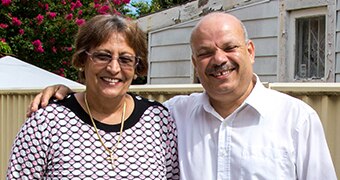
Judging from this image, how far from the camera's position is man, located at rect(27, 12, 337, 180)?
90.9 inches

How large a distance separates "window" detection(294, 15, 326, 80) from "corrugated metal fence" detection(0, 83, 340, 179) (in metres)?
2.35

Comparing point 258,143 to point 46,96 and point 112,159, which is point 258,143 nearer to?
point 112,159

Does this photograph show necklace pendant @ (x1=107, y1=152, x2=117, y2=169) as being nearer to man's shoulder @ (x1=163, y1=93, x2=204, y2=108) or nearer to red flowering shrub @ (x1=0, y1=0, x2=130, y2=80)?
man's shoulder @ (x1=163, y1=93, x2=204, y2=108)

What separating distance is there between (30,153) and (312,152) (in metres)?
1.15

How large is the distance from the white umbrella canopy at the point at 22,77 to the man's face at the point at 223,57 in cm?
337

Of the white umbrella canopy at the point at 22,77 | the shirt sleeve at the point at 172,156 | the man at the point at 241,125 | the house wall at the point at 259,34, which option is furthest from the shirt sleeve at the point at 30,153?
the house wall at the point at 259,34

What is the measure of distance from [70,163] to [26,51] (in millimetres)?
7857

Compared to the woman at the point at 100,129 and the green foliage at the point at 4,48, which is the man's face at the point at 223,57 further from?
the green foliage at the point at 4,48

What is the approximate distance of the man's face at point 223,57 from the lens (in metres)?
2.40

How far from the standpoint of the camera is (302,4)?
18.3 feet

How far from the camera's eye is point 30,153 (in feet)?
7.74

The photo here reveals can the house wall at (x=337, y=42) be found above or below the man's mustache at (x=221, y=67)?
above

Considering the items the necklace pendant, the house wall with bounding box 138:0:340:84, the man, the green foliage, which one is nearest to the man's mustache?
the man

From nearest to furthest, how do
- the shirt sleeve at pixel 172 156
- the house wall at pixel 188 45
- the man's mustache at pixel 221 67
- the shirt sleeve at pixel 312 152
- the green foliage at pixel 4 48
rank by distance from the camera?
the shirt sleeve at pixel 312 152 < the man's mustache at pixel 221 67 < the shirt sleeve at pixel 172 156 < the house wall at pixel 188 45 < the green foliage at pixel 4 48
